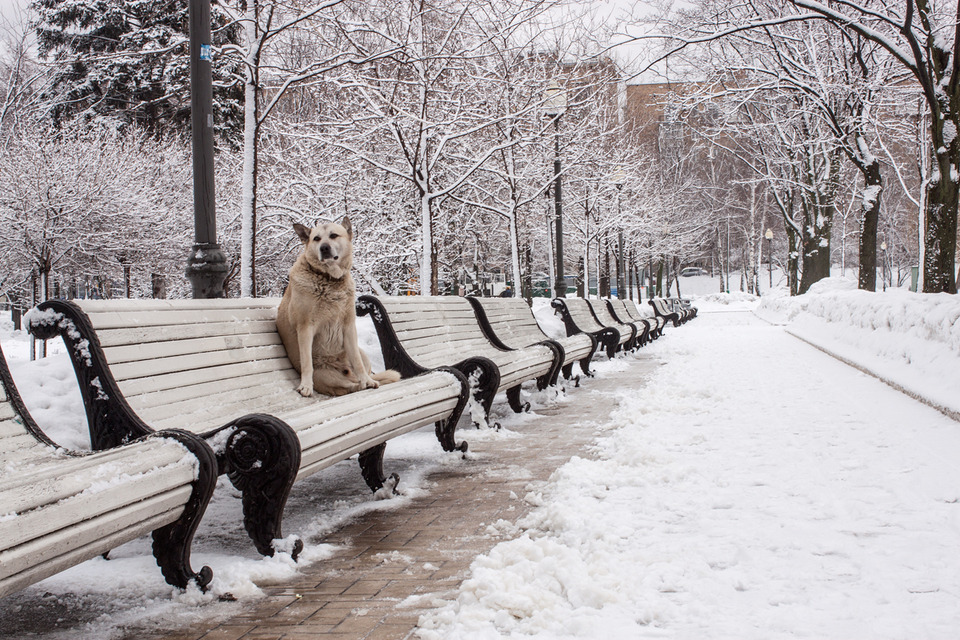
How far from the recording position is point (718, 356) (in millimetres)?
12562

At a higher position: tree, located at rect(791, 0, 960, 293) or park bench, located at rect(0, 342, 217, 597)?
tree, located at rect(791, 0, 960, 293)

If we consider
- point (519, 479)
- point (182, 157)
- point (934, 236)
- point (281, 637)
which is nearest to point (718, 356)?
point (934, 236)

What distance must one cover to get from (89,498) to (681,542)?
2.36 meters

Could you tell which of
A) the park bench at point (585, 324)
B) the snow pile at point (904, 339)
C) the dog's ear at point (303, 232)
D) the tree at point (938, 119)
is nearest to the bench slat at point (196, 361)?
the dog's ear at point (303, 232)

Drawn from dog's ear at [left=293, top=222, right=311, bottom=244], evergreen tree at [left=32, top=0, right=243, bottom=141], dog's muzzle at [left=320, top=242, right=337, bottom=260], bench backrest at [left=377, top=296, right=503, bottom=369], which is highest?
evergreen tree at [left=32, top=0, right=243, bottom=141]

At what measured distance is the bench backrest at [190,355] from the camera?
3175 millimetres

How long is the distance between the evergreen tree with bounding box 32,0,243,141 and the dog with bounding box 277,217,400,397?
73.2ft

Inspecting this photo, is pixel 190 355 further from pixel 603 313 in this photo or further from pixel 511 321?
pixel 603 313

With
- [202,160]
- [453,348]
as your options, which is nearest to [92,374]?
[202,160]

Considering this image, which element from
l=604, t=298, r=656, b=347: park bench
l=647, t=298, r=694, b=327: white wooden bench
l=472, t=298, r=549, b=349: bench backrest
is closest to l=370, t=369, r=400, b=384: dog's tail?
l=472, t=298, r=549, b=349: bench backrest

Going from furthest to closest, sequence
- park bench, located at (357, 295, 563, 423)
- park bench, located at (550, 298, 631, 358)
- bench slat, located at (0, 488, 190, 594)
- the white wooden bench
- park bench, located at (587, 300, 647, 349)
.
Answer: the white wooden bench, park bench, located at (587, 300, 647, 349), park bench, located at (550, 298, 631, 358), park bench, located at (357, 295, 563, 423), bench slat, located at (0, 488, 190, 594)

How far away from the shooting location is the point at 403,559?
3223 millimetres

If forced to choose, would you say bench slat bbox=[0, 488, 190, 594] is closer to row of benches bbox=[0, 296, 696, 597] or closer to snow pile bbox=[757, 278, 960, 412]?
row of benches bbox=[0, 296, 696, 597]

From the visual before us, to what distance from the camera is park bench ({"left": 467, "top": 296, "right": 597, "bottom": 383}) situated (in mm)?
7859
